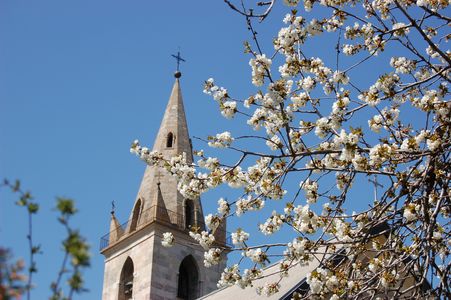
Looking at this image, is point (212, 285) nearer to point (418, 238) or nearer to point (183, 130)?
point (183, 130)

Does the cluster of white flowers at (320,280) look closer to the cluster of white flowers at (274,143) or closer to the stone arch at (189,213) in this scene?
the cluster of white flowers at (274,143)

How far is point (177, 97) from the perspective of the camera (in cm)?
3475

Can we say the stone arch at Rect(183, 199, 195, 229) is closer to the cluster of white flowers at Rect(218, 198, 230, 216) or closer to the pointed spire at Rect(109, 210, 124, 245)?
the pointed spire at Rect(109, 210, 124, 245)

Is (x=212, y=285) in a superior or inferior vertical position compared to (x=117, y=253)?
inferior

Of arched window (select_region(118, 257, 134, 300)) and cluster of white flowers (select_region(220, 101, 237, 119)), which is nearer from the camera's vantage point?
cluster of white flowers (select_region(220, 101, 237, 119))

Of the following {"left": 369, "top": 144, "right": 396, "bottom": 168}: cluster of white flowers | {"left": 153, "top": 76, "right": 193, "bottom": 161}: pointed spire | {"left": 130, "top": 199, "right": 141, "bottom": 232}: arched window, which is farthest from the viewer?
{"left": 153, "top": 76, "right": 193, "bottom": 161}: pointed spire

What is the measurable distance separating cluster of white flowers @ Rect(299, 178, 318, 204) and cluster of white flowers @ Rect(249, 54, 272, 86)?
4.74 ft

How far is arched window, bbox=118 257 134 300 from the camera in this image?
28.3 meters

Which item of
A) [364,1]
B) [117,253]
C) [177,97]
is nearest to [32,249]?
[364,1]

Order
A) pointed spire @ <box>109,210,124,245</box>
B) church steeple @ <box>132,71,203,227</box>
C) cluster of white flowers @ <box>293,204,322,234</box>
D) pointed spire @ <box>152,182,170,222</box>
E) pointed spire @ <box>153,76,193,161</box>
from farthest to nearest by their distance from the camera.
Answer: pointed spire @ <box>153,76,193,161</box> < pointed spire @ <box>109,210,124,245</box> < church steeple @ <box>132,71,203,227</box> < pointed spire @ <box>152,182,170,222</box> < cluster of white flowers @ <box>293,204,322,234</box>

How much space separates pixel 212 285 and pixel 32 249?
84.3 ft

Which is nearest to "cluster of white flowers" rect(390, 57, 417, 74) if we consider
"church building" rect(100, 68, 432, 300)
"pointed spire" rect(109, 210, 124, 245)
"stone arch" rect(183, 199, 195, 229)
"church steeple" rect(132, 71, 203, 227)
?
"church building" rect(100, 68, 432, 300)

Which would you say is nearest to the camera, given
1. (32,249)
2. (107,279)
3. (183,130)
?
(32,249)

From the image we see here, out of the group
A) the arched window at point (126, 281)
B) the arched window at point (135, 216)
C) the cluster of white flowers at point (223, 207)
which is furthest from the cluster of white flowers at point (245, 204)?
the arched window at point (135, 216)
